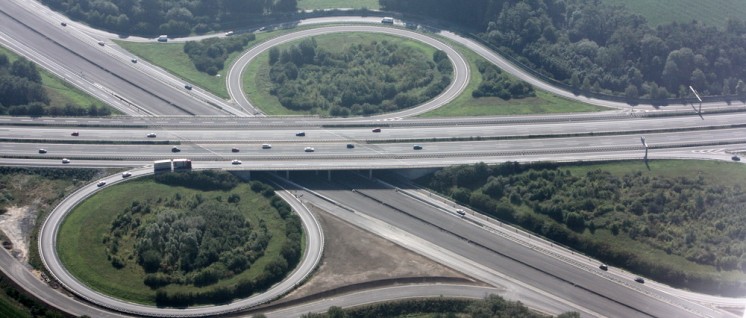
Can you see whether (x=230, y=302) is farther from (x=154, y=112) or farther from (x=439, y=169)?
(x=154, y=112)

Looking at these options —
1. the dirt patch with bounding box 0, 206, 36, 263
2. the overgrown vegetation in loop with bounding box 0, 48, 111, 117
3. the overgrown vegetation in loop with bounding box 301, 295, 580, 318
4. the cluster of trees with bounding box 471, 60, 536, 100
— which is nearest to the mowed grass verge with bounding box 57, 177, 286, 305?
the dirt patch with bounding box 0, 206, 36, 263

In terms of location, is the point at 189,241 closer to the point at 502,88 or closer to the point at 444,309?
the point at 444,309

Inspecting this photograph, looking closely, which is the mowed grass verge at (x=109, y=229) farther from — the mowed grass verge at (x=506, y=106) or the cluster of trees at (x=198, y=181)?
the mowed grass verge at (x=506, y=106)

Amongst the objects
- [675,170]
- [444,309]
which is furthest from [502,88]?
[444,309]

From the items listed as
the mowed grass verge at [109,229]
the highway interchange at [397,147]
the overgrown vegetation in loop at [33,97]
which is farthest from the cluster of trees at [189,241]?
the overgrown vegetation in loop at [33,97]

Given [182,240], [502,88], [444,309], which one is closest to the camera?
[444,309]

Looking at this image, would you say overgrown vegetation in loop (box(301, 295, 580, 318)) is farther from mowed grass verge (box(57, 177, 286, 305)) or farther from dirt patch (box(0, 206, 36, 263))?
dirt patch (box(0, 206, 36, 263))

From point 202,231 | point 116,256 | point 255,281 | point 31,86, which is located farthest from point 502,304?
point 31,86
